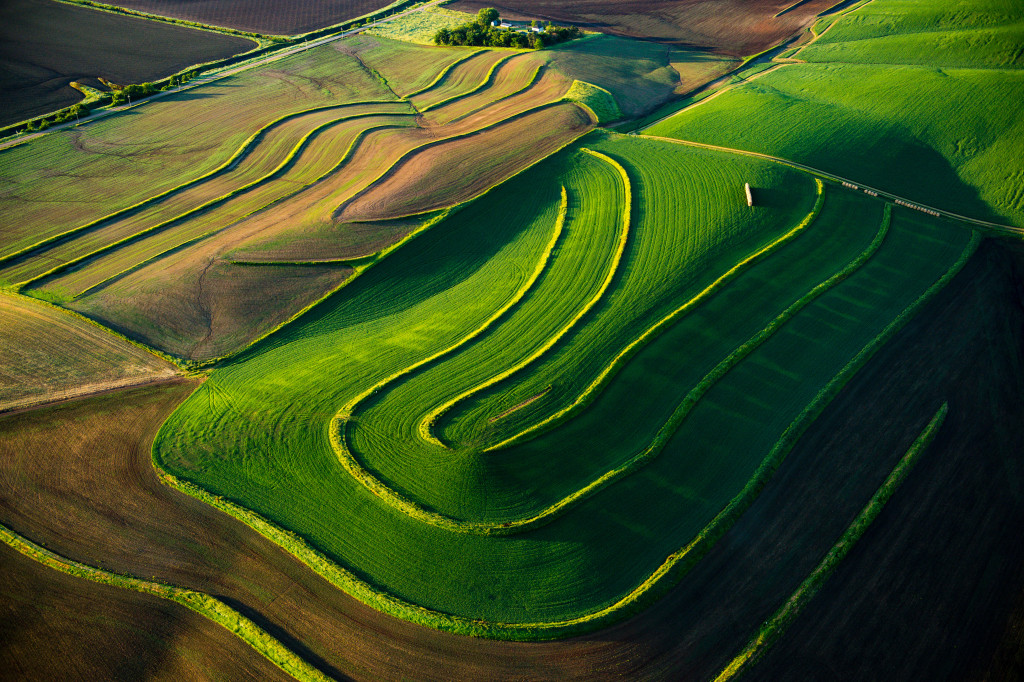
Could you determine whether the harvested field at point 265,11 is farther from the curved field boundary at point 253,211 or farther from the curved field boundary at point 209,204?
the curved field boundary at point 253,211

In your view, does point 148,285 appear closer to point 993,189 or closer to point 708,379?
point 708,379

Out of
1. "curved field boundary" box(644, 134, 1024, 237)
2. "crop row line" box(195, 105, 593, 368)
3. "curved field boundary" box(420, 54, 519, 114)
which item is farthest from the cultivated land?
"curved field boundary" box(420, 54, 519, 114)

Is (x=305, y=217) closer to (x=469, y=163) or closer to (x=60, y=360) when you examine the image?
(x=469, y=163)

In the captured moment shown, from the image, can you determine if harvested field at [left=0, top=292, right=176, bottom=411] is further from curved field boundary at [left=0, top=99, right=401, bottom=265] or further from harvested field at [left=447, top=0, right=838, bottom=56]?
harvested field at [left=447, top=0, right=838, bottom=56]

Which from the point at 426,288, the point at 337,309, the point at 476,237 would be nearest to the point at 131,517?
the point at 337,309

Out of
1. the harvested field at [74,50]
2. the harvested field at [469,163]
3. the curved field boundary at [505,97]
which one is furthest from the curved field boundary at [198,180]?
the harvested field at [74,50]
